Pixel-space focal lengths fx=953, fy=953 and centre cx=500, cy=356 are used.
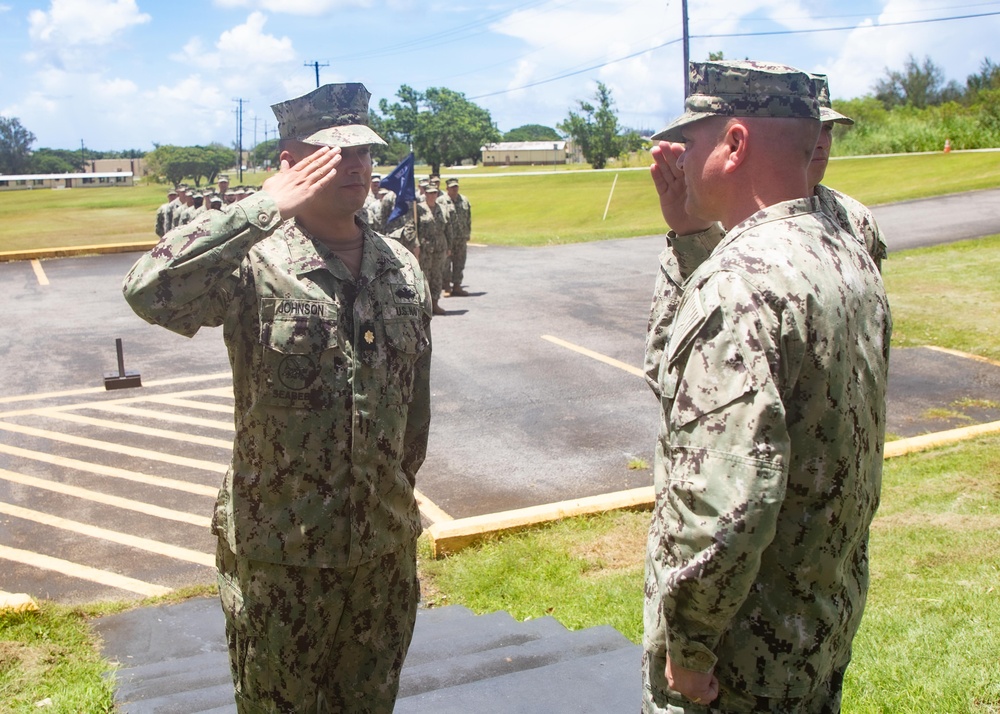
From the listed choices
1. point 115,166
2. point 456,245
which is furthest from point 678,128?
point 115,166

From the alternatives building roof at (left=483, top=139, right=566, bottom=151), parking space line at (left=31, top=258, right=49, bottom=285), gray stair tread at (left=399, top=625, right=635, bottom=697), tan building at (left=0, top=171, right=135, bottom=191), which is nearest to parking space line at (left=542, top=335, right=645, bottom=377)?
gray stair tread at (left=399, top=625, right=635, bottom=697)

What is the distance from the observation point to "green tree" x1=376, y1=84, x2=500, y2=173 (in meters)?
95.1

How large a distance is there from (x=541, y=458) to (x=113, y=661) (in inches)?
178

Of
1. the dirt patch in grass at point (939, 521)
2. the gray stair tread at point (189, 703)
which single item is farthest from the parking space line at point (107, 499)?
the dirt patch in grass at point (939, 521)

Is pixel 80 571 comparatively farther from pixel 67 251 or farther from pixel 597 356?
pixel 67 251

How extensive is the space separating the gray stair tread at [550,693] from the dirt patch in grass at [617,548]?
6.48ft

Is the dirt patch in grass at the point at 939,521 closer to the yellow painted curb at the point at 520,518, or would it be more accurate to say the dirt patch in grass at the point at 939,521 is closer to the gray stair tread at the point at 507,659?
the yellow painted curb at the point at 520,518

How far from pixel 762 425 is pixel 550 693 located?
204 centimetres

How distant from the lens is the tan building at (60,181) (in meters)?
43.9

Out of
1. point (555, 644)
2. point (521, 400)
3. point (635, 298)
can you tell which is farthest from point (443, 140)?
point (555, 644)

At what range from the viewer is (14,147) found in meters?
46.1

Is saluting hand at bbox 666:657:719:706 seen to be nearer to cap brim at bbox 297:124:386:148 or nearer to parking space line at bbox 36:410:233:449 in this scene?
cap brim at bbox 297:124:386:148

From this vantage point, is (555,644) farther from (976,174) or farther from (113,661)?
(976,174)

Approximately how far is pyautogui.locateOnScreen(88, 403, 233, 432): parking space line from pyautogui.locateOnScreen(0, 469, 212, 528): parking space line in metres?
1.88
